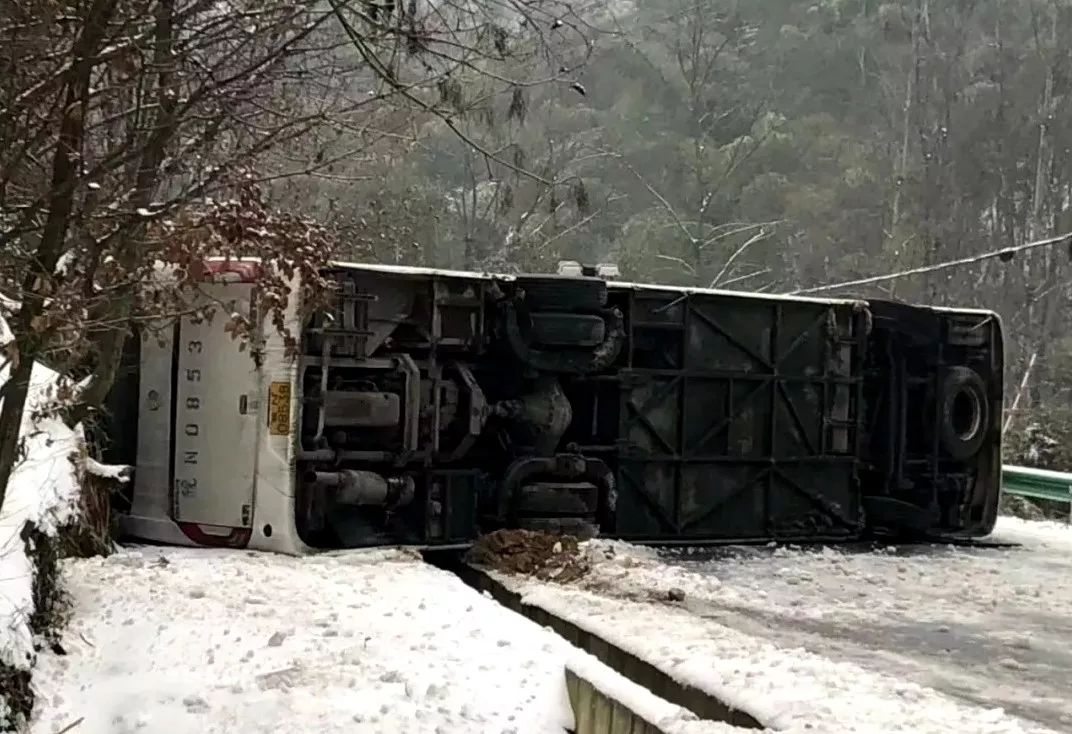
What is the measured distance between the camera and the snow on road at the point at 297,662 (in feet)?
18.0

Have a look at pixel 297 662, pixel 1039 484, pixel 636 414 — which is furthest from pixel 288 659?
pixel 1039 484

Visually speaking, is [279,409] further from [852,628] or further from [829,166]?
[829,166]

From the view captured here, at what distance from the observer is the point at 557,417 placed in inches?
389

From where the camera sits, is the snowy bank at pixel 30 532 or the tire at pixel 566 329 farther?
the tire at pixel 566 329

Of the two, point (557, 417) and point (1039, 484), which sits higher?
point (557, 417)

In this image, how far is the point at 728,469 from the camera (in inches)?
433

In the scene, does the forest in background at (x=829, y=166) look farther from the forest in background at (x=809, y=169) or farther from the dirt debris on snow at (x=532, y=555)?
the dirt debris on snow at (x=532, y=555)

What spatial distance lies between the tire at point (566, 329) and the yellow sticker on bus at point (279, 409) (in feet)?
6.98

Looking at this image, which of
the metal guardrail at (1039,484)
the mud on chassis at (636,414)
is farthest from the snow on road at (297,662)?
the metal guardrail at (1039,484)

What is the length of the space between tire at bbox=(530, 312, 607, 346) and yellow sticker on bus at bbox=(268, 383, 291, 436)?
2128mm

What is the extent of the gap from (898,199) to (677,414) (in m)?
22.6

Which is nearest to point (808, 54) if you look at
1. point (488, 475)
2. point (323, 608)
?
point (488, 475)

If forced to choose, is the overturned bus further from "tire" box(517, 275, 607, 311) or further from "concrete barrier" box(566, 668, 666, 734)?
"concrete barrier" box(566, 668, 666, 734)

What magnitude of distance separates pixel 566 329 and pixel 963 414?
481 centimetres
